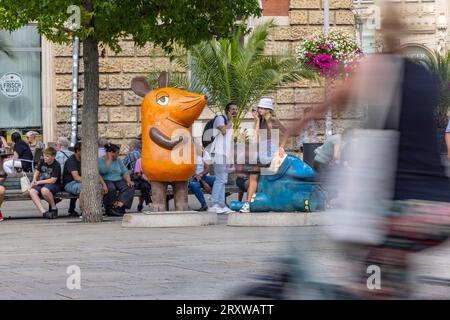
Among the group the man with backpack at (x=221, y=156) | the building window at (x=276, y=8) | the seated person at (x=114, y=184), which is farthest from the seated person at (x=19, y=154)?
the building window at (x=276, y=8)

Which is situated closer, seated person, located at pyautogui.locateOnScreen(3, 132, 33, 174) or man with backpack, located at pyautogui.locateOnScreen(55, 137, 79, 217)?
man with backpack, located at pyautogui.locateOnScreen(55, 137, 79, 217)

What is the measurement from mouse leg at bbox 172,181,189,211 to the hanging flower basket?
9525mm

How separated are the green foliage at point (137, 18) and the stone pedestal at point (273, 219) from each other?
116 inches

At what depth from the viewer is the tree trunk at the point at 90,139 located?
1744 centimetres

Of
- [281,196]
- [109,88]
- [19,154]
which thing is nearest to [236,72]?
[109,88]

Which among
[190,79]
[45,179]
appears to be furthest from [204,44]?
[45,179]

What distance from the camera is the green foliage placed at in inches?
652

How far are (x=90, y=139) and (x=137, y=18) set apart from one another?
1.78 metres

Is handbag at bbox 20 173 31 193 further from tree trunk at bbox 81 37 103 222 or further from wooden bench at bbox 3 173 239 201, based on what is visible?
tree trunk at bbox 81 37 103 222

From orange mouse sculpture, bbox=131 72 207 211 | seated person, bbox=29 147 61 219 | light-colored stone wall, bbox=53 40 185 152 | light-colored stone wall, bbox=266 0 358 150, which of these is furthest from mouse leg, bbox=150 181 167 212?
light-colored stone wall, bbox=266 0 358 150

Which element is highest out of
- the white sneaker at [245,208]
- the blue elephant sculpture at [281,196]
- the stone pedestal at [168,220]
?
the blue elephant sculpture at [281,196]

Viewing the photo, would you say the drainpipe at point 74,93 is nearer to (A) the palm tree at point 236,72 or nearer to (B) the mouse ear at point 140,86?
(A) the palm tree at point 236,72

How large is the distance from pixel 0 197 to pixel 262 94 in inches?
338

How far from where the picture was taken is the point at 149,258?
11.7 meters
